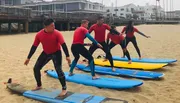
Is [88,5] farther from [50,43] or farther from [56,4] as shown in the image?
[50,43]

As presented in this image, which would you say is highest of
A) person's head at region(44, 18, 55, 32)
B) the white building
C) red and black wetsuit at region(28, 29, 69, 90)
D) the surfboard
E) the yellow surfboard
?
the white building

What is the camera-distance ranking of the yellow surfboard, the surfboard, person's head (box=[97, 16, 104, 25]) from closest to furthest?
the surfboard, person's head (box=[97, 16, 104, 25]), the yellow surfboard

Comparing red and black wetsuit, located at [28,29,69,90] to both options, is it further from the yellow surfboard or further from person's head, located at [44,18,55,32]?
the yellow surfboard

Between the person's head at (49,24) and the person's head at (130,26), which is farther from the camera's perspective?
the person's head at (130,26)

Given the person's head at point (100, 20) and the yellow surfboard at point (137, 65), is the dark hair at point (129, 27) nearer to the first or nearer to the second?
the yellow surfboard at point (137, 65)

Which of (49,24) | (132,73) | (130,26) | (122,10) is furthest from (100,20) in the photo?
(122,10)

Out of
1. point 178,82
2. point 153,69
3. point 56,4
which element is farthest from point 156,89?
point 56,4

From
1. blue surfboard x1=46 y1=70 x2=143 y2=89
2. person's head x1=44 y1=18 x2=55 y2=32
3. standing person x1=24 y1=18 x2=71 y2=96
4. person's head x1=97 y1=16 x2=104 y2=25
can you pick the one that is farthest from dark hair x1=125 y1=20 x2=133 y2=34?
person's head x1=44 y1=18 x2=55 y2=32

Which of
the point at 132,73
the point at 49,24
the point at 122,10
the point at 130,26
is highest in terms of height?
the point at 122,10

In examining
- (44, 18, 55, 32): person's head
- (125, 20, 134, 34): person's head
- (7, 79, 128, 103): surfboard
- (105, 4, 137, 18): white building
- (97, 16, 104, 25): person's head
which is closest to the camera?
(7, 79, 128, 103): surfboard

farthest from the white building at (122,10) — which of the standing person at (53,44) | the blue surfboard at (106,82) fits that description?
the standing person at (53,44)

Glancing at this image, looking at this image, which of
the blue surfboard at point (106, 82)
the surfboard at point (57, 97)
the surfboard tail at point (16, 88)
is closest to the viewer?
the surfboard at point (57, 97)

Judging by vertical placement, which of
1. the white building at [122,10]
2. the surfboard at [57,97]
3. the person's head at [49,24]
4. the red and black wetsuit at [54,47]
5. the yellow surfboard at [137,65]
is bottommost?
the surfboard at [57,97]

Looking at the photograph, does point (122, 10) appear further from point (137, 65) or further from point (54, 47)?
point (54, 47)
